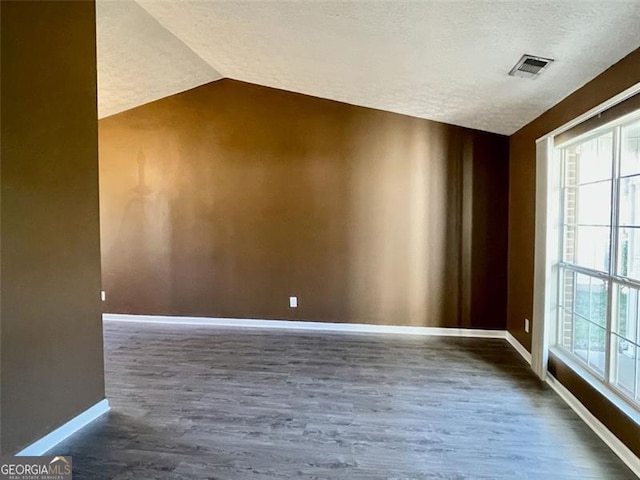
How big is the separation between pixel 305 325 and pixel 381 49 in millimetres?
3308

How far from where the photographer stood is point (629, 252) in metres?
2.53

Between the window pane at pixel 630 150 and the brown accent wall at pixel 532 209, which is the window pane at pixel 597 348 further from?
the window pane at pixel 630 150

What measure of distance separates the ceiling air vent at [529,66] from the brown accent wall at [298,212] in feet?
6.03

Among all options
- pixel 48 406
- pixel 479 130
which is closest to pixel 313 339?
pixel 48 406

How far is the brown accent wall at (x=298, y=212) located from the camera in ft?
15.8

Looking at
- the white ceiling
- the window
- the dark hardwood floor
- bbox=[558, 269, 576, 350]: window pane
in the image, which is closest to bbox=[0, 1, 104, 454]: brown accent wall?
the dark hardwood floor

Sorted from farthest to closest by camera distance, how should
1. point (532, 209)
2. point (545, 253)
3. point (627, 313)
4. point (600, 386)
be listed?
1. point (532, 209)
2. point (545, 253)
3. point (600, 386)
4. point (627, 313)

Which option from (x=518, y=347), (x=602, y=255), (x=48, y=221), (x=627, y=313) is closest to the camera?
(x=48, y=221)

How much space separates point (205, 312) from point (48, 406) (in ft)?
9.62

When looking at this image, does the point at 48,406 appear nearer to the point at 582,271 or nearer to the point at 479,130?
the point at 582,271

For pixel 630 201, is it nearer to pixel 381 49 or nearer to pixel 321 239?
pixel 381 49

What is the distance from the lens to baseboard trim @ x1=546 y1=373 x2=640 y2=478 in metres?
2.23

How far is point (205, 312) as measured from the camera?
17.6 feet

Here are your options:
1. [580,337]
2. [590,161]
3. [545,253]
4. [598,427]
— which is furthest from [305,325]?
[590,161]
